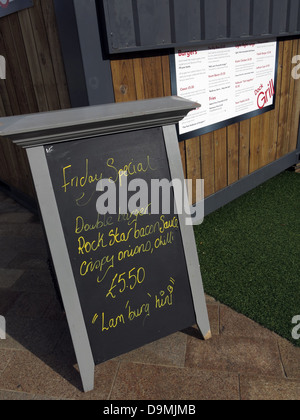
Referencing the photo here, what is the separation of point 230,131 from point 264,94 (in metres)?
0.78

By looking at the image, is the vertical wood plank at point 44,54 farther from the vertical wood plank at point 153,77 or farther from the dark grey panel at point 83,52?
the vertical wood plank at point 153,77

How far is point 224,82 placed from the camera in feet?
12.5

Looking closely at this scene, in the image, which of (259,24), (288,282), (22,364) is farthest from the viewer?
(259,24)

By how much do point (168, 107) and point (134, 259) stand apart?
3.10ft

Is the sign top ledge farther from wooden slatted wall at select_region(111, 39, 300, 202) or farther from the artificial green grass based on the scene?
the artificial green grass

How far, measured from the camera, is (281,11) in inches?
162

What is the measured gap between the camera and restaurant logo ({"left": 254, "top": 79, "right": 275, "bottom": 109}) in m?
4.32

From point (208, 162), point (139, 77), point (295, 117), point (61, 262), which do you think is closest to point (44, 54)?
point (139, 77)

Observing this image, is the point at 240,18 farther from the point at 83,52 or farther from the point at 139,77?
the point at 83,52

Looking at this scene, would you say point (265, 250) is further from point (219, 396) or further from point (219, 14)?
point (219, 14)

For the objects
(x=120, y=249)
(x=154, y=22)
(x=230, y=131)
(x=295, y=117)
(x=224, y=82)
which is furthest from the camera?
(x=295, y=117)

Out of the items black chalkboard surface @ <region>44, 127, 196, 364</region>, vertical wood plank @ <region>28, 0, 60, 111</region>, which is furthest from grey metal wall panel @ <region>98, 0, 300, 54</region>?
black chalkboard surface @ <region>44, 127, 196, 364</region>

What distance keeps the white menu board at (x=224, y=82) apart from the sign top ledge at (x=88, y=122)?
145 centimetres
